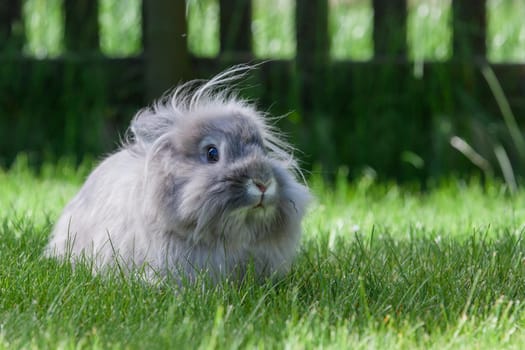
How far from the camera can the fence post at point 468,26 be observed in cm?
499

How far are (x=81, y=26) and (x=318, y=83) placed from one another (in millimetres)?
1452

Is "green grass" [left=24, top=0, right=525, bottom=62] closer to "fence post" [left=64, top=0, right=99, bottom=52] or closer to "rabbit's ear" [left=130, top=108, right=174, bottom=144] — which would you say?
"fence post" [left=64, top=0, right=99, bottom=52]

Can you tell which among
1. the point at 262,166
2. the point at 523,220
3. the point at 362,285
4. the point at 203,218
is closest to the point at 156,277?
the point at 203,218

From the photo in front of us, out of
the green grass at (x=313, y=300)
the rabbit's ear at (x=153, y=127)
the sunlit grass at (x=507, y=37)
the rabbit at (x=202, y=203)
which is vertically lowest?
the green grass at (x=313, y=300)

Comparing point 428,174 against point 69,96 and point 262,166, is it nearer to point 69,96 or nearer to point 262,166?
point 69,96

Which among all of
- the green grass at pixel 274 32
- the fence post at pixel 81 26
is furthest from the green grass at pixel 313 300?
the fence post at pixel 81 26

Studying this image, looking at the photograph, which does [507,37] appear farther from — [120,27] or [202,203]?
[202,203]

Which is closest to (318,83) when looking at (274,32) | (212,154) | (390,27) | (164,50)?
(390,27)

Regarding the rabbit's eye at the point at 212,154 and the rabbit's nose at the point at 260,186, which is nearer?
the rabbit's nose at the point at 260,186

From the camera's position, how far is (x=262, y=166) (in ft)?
8.41

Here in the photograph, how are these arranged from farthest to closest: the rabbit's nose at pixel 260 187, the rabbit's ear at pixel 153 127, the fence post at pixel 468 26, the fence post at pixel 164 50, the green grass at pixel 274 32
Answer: the green grass at pixel 274 32, the fence post at pixel 468 26, the fence post at pixel 164 50, the rabbit's ear at pixel 153 127, the rabbit's nose at pixel 260 187

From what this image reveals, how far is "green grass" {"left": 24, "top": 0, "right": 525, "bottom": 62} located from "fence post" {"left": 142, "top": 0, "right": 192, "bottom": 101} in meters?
0.25

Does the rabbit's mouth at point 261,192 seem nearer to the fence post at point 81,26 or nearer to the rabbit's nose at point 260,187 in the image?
the rabbit's nose at point 260,187

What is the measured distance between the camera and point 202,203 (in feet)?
8.36
